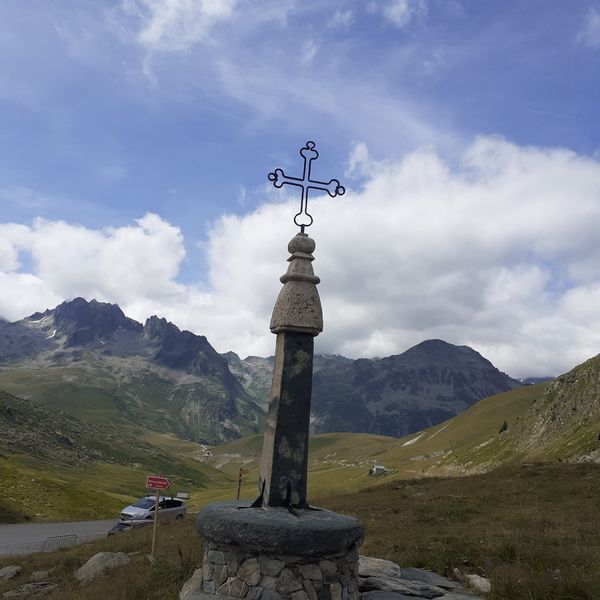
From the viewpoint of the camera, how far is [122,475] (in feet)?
369

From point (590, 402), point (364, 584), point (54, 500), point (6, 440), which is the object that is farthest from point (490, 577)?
point (6, 440)

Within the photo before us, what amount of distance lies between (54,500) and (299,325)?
157 feet

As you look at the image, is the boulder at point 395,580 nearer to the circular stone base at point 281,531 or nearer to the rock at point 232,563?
the circular stone base at point 281,531

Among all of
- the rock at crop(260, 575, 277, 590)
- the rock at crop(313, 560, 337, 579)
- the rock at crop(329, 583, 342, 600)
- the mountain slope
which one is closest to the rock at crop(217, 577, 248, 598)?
the rock at crop(260, 575, 277, 590)

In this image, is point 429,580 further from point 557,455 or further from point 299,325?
point 557,455

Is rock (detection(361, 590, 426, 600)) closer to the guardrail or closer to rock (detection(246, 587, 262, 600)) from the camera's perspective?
rock (detection(246, 587, 262, 600))

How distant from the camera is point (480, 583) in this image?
11047mm

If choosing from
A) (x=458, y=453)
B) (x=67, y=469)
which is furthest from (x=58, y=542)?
→ (x=458, y=453)

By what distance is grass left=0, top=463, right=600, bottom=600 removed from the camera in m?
11.0

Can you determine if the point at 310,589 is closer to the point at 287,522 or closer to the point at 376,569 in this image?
the point at 287,522

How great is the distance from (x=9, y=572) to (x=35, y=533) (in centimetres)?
1753

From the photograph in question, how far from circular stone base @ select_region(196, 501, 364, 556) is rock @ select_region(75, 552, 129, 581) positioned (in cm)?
769

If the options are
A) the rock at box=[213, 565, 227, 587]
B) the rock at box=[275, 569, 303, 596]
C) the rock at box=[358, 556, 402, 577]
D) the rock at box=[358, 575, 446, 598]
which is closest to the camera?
the rock at box=[275, 569, 303, 596]

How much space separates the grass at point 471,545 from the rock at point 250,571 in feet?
11.5
